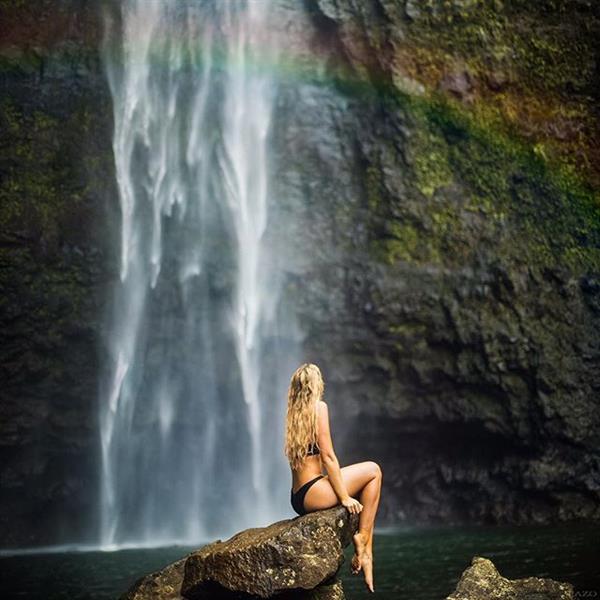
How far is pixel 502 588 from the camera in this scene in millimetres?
8516

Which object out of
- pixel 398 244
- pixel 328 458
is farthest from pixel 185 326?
pixel 328 458

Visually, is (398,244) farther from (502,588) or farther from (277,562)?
(277,562)

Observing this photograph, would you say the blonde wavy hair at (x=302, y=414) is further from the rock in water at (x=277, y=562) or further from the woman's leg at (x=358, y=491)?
the rock in water at (x=277, y=562)

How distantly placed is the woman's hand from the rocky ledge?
0.05 meters

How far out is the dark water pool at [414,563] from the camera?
11.8 m

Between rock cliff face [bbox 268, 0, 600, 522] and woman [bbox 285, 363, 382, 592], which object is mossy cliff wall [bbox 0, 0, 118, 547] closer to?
rock cliff face [bbox 268, 0, 600, 522]

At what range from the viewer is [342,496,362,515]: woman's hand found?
7707 mm

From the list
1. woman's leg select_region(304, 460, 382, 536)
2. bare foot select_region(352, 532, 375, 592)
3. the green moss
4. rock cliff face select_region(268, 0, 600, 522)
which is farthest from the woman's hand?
the green moss

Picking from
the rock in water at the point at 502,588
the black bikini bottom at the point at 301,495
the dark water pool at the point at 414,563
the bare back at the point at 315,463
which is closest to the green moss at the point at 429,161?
the dark water pool at the point at 414,563

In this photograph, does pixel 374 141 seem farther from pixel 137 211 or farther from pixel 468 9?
pixel 137 211

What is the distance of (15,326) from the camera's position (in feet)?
65.5

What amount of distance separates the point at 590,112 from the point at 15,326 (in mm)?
15183

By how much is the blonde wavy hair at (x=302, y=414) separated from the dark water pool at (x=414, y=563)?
381 cm

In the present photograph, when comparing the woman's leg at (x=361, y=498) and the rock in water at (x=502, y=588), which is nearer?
the woman's leg at (x=361, y=498)
